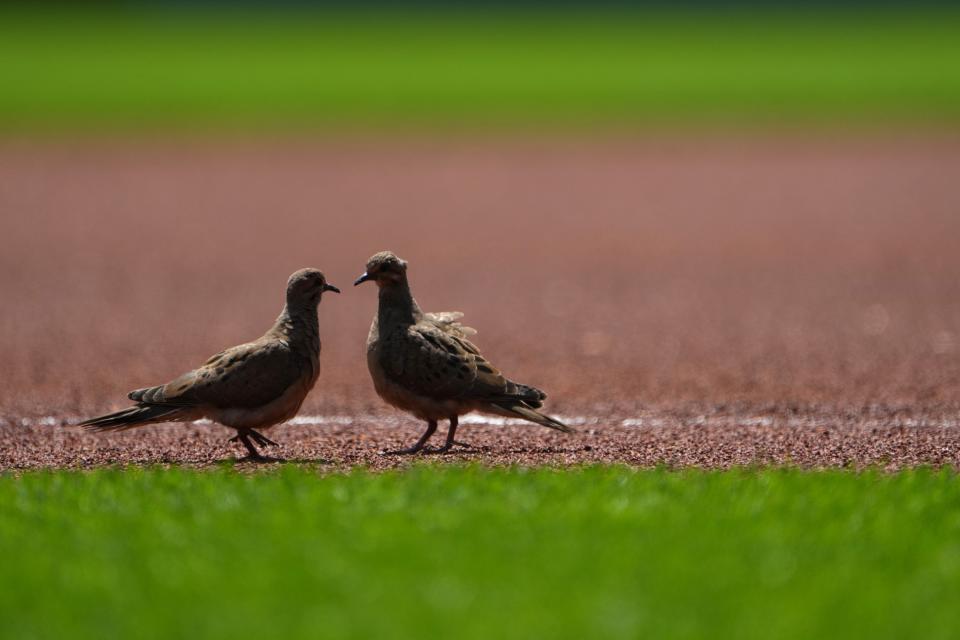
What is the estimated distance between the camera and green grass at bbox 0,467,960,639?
4.46 m

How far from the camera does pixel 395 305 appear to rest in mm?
7137

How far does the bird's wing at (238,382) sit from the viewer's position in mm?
6723

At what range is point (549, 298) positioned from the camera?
518 inches

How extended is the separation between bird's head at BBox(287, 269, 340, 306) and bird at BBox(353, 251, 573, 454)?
272mm

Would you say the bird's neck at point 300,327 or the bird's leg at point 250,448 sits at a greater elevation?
the bird's neck at point 300,327

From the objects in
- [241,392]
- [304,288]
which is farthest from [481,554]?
[304,288]

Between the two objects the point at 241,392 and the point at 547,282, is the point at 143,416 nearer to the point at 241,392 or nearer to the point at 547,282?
the point at 241,392

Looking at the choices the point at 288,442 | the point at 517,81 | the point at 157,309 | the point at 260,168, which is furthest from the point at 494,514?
the point at 517,81

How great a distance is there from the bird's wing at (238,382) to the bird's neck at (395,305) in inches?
20.9

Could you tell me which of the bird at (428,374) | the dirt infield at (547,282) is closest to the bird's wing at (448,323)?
the bird at (428,374)

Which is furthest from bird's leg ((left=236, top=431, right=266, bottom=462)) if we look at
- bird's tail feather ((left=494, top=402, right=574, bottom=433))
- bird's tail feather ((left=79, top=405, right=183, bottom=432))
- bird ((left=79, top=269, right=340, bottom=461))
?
bird's tail feather ((left=494, top=402, right=574, bottom=433))

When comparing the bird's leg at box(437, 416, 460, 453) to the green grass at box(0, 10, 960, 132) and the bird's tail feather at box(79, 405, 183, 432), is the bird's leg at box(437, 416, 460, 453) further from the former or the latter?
the green grass at box(0, 10, 960, 132)

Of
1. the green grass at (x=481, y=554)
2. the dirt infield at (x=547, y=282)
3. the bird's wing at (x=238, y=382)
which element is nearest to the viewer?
the green grass at (x=481, y=554)

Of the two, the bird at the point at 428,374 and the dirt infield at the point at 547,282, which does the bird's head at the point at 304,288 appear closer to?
the bird at the point at 428,374
